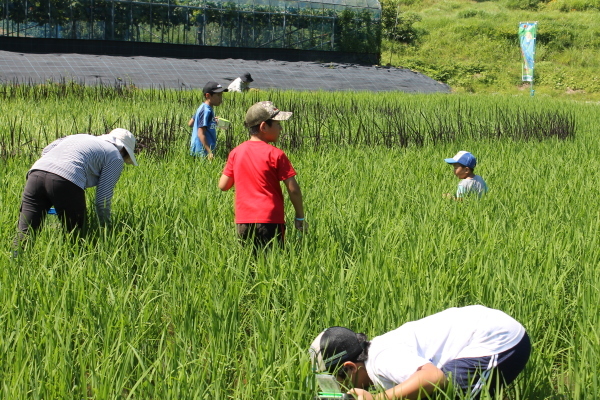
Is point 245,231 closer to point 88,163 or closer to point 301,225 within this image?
point 301,225

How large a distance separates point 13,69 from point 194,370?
17129mm

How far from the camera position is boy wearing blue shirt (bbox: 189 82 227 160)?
6102mm

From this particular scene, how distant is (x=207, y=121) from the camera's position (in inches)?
243

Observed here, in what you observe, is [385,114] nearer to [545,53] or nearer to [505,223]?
[505,223]

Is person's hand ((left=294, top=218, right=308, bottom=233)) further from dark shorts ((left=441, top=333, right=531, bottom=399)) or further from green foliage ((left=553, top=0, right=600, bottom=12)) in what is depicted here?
green foliage ((left=553, top=0, right=600, bottom=12))

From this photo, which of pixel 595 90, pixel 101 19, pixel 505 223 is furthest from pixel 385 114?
pixel 595 90

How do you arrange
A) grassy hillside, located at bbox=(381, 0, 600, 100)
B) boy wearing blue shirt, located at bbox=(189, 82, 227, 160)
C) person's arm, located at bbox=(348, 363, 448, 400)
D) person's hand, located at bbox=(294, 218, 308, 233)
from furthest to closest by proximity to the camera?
1. grassy hillside, located at bbox=(381, 0, 600, 100)
2. boy wearing blue shirt, located at bbox=(189, 82, 227, 160)
3. person's hand, located at bbox=(294, 218, 308, 233)
4. person's arm, located at bbox=(348, 363, 448, 400)

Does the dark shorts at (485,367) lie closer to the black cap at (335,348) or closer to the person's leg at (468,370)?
the person's leg at (468,370)

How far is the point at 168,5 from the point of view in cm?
2288

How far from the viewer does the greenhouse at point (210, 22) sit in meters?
20.8

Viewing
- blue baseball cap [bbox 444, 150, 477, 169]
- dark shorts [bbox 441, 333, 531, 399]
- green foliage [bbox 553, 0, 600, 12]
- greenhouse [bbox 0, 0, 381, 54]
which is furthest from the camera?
green foliage [bbox 553, 0, 600, 12]

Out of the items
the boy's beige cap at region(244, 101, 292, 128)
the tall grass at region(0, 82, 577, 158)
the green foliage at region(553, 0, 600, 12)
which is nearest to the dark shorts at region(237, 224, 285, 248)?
the boy's beige cap at region(244, 101, 292, 128)

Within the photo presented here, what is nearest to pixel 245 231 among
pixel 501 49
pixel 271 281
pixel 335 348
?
pixel 271 281

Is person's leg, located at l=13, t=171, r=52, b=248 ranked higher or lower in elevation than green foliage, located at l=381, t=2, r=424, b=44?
lower
